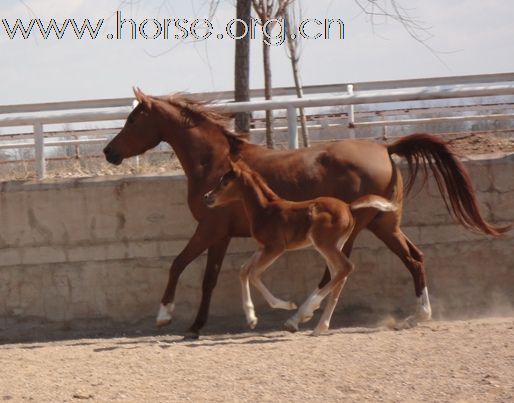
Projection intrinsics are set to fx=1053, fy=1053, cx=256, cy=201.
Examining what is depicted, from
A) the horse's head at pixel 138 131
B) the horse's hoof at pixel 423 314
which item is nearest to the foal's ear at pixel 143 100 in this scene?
the horse's head at pixel 138 131

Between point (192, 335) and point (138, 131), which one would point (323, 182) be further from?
point (138, 131)

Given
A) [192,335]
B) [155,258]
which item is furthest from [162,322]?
[155,258]

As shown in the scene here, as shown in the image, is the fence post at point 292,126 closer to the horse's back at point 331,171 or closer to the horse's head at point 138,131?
the horse's back at point 331,171

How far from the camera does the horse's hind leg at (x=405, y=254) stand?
1005 cm

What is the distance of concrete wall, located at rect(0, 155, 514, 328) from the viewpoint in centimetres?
1088

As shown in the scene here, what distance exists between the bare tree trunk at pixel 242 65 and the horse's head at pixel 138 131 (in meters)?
2.00

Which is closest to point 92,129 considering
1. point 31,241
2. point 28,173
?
point 28,173

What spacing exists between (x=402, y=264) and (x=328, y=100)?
186 cm

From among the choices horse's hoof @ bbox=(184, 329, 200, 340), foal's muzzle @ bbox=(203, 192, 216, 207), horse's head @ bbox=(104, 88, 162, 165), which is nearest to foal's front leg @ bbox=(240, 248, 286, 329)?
foal's muzzle @ bbox=(203, 192, 216, 207)

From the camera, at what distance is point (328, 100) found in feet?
35.6

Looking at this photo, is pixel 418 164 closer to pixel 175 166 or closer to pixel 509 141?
pixel 509 141

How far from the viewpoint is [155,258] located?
1116 cm

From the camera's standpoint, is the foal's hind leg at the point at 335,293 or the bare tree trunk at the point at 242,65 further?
the bare tree trunk at the point at 242,65

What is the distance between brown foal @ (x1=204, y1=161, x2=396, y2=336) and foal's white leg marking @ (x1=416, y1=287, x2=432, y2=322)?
37.7 inches
